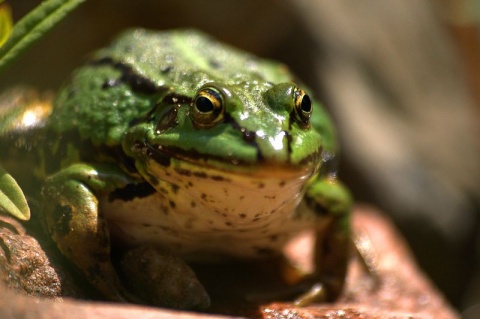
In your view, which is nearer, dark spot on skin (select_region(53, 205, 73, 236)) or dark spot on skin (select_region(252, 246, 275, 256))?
dark spot on skin (select_region(53, 205, 73, 236))

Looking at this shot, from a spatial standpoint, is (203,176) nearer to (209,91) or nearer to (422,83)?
(209,91)

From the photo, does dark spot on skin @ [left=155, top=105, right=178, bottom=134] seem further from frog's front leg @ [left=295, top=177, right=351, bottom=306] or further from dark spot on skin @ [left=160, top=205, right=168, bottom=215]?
frog's front leg @ [left=295, top=177, right=351, bottom=306]

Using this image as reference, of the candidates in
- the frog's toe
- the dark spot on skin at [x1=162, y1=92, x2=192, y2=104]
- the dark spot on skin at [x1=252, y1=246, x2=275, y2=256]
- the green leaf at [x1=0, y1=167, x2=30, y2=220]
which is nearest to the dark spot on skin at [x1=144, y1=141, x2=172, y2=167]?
the dark spot on skin at [x1=162, y1=92, x2=192, y2=104]

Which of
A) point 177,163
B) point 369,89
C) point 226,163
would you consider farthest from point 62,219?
point 369,89

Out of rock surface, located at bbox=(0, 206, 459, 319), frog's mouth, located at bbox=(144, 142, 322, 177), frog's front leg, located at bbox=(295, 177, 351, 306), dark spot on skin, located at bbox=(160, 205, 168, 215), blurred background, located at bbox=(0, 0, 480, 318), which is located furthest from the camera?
blurred background, located at bbox=(0, 0, 480, 318)

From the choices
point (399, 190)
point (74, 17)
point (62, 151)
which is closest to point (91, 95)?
point (62, 151)

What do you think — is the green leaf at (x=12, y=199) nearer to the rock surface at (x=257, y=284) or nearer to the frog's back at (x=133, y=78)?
the rock surface at (x=257, y=284)
